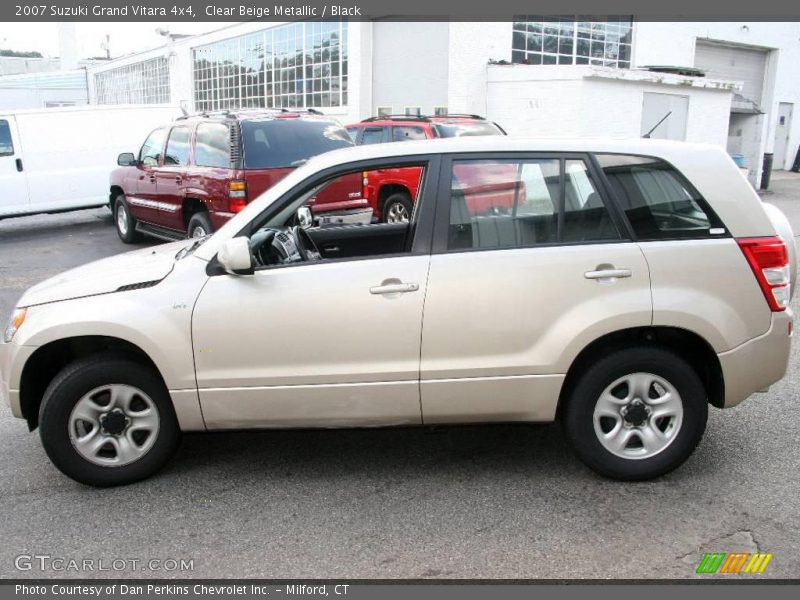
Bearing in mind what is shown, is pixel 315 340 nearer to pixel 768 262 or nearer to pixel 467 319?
pixel 467 319

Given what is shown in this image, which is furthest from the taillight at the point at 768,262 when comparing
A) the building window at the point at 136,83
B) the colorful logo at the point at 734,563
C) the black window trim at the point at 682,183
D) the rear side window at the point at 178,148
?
the building window at the point at 136,83

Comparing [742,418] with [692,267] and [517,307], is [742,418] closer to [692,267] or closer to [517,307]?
[692,267]

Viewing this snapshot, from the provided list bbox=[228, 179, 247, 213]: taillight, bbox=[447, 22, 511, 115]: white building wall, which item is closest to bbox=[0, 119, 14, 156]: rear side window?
bbox=[228, 179, 247, 213]: taillight

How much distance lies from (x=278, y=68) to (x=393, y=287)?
851 inches

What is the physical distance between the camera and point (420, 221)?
3.93 meters

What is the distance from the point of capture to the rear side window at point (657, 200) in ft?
12.8

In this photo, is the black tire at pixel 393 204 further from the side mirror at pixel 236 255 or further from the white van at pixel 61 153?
the side mirror at pixel 236 255

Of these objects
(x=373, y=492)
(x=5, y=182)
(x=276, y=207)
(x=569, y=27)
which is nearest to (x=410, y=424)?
(x=373, y=492)

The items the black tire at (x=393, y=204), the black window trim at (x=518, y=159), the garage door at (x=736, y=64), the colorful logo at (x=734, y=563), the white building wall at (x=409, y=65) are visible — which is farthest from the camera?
the garage door at (x=736, y=64)

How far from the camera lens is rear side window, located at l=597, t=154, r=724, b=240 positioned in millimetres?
3895

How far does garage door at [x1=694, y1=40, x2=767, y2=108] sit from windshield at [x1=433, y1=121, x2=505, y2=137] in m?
15.7

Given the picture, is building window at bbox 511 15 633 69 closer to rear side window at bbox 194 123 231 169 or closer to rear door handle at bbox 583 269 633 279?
rear side window at bbox 194 123 231 169

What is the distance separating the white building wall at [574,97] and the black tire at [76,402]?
1620cm

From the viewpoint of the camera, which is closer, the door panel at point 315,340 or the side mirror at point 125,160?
the door panel at point 315,340
